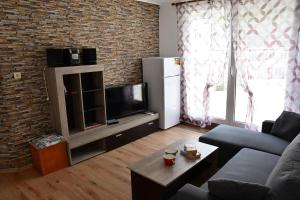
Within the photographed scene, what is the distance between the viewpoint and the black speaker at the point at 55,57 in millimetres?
2910

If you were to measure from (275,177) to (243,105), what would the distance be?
98.8 inches

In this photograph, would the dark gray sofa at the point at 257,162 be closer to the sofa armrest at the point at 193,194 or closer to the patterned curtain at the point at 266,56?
the sofa armrest at the point at 193,194

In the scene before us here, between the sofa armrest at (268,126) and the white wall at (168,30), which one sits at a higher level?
the white wall at (168,30)

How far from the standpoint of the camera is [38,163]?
2904 millimetres

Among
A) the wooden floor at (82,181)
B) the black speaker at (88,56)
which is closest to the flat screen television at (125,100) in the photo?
the black speaker at (88,56)

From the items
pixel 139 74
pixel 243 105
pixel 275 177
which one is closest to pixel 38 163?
pixel 139 74

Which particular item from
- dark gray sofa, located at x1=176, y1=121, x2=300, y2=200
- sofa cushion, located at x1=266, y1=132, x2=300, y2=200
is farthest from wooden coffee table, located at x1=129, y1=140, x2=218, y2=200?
sofa cushion, located at x1=266, y1=132, x2=300, y2=200

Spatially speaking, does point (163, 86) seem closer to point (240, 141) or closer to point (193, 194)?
point (240, 141)

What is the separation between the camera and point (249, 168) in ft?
6.88

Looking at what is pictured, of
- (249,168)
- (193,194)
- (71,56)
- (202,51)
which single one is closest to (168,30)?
(202,51)

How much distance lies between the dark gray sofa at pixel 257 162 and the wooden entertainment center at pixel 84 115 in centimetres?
142

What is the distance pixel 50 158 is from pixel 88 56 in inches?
61.0

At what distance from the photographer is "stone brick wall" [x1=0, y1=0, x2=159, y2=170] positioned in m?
2.74

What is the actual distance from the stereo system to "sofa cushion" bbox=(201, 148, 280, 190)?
236cm
